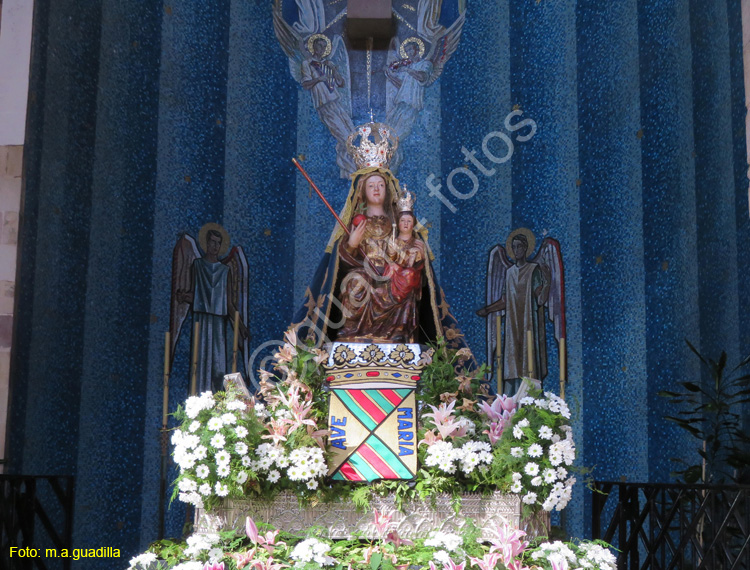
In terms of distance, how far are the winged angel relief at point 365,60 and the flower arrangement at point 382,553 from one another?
18.2 feet

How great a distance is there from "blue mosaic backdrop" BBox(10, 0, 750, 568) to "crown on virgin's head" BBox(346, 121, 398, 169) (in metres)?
1.34

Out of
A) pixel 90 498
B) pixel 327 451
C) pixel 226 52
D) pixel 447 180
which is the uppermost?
pixel 226 52

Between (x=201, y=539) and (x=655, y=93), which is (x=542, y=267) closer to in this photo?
(x=655, y=93)

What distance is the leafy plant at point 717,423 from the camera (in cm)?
733

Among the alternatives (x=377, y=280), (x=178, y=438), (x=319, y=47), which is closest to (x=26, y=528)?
(x=178, y=438)

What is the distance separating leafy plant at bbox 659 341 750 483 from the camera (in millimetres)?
7332

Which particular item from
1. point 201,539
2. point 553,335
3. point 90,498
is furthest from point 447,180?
point 201,539

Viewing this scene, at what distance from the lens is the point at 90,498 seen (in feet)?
27.5

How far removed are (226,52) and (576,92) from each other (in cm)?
391

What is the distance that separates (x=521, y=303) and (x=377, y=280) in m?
2.76

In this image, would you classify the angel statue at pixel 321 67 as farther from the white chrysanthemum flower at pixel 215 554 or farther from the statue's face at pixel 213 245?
the white chrysanthemum flower at pixel 215 554

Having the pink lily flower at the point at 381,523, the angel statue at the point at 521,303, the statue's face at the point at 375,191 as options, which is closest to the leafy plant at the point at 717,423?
the angel statue at the point at 521,303

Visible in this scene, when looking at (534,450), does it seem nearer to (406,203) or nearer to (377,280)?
(377,280)

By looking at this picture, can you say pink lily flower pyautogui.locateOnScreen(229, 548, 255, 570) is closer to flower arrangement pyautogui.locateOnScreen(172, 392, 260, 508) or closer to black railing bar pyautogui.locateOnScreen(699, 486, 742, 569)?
flower arrangement pyautogui.locateOnScreen(172, 392, 260, 508)
